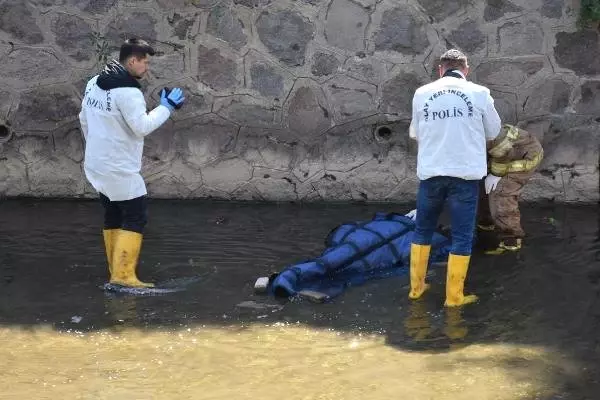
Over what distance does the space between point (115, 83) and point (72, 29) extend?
2.38 metres

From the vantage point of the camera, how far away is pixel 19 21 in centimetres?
745

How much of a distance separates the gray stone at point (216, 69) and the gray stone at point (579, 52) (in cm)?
288

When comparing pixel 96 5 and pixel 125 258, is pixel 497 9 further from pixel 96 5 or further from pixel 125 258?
pixel 125 258

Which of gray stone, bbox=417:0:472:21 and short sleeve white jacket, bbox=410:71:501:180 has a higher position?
gray stone, bbox=417:0:472:21

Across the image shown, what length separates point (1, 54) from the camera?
750 centimetres

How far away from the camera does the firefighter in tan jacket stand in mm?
6246

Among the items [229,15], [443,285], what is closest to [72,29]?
[229,15]

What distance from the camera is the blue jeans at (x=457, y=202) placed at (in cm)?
515

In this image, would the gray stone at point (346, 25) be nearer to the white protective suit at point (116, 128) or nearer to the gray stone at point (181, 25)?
the gray stone at point (181, 25)

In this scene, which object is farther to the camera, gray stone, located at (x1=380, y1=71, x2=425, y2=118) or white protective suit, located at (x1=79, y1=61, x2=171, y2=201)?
gray stone, located at (x1=380, y1=71, x2=425, y2=118)

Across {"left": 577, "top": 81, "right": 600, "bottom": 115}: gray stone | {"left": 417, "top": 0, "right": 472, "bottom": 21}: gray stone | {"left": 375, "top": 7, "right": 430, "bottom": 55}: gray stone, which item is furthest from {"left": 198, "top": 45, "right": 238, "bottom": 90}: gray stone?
{"left": 577, "top": 81, "right": 600, "bottom": 115}: gray stone

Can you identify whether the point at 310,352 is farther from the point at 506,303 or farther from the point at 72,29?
the point at 72,29

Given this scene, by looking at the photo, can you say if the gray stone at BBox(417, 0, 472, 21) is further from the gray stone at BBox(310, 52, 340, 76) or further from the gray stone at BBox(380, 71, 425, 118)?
the gray stone at BBox(310, 52, 340, 76)

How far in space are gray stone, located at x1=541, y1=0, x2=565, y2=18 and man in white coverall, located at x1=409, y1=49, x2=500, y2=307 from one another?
2.32 m
